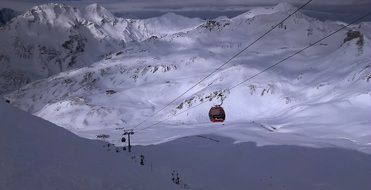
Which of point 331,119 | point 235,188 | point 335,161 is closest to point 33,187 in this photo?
point 235,188

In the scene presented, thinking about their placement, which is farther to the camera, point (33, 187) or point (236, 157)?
point (236, 157)

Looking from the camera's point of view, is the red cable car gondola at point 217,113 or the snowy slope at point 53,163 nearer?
the snowy slope at point 53,163

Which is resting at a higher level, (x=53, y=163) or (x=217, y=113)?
(x=217, y=113)

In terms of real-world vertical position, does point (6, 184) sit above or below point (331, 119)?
below

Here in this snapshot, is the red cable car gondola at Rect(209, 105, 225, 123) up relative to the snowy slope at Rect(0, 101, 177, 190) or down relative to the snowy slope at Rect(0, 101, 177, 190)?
up

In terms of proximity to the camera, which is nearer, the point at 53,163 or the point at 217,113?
the point at 53,163

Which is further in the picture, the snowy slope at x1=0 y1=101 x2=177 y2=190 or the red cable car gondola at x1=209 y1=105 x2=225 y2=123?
the red cable car gondola at x1=209 y1=105 x2=225 y2=123

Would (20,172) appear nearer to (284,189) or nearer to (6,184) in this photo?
(6,184)

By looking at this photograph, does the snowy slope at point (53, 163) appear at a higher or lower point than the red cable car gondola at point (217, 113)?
lower
